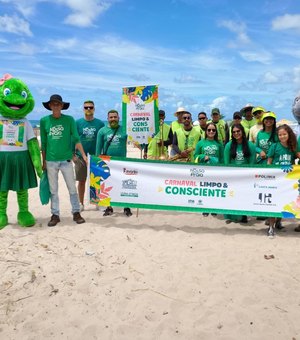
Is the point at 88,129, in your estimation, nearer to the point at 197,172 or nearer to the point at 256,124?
the point at 197,172

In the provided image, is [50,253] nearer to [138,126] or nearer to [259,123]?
[138,126]

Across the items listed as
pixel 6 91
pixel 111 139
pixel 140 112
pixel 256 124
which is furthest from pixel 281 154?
pixel 6 91

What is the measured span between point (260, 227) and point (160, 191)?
1.93 m

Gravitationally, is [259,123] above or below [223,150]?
above

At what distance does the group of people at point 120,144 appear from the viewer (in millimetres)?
5762

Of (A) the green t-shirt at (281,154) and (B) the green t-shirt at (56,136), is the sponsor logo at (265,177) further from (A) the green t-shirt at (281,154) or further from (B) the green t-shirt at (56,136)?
(B) the green t-shirt at (56,136)

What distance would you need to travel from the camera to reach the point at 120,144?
21.4 feet

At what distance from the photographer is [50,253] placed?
16.2ft

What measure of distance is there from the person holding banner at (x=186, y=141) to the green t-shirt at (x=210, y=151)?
1.60 feet

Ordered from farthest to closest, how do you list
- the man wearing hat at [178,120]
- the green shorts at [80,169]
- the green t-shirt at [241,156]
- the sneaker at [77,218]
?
the man wearing hat at [178,120] → the green shorts at [80,169] → the sneaker at [77,218] → the green t-shirt at [241,156]

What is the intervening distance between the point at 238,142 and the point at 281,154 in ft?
2.52

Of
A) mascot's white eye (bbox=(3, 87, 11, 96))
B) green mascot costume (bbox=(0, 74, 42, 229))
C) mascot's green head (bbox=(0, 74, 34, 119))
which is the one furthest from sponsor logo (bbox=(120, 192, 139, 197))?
mascot's white eye (bbox=(3, 87, 11, 96))

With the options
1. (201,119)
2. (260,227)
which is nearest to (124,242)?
(260,227)

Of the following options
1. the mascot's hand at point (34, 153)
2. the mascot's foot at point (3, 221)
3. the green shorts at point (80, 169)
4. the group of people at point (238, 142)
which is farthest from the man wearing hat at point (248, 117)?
the mascot's foot at point (3, 221)
